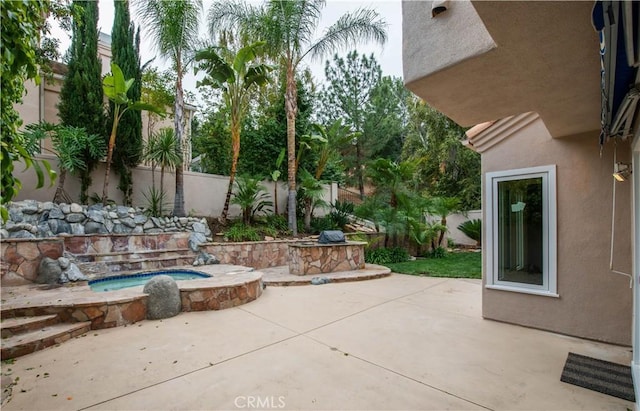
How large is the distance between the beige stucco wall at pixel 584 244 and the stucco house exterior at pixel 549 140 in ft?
0.04

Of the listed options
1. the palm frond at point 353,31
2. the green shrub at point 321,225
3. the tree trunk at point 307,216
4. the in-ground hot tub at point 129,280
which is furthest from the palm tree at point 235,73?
the green shrub at point 321,225

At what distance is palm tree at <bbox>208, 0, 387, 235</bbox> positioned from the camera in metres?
9.54

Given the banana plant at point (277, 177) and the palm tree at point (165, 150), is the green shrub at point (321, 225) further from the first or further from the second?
the palm tree at point (165, 150)

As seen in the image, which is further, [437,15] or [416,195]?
[416,195]

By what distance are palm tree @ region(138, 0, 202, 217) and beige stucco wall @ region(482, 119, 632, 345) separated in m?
9.24

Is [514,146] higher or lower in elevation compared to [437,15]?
lower

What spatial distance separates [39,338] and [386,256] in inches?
352

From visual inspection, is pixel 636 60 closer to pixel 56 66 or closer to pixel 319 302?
pixel 319 302

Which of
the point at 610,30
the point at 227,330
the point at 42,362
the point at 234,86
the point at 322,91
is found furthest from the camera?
the point at 322,91

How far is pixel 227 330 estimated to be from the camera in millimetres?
4340

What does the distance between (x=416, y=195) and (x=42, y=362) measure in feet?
33.8

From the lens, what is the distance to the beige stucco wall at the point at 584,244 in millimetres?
3840

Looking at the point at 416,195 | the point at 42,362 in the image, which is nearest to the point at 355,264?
the point at 416,195

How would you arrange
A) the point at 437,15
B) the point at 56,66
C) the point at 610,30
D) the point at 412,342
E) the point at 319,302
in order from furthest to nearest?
the point at 56,66 → the point at 319,302 → the point at 412,342 → the point at 437,15 → the point at 610,30
